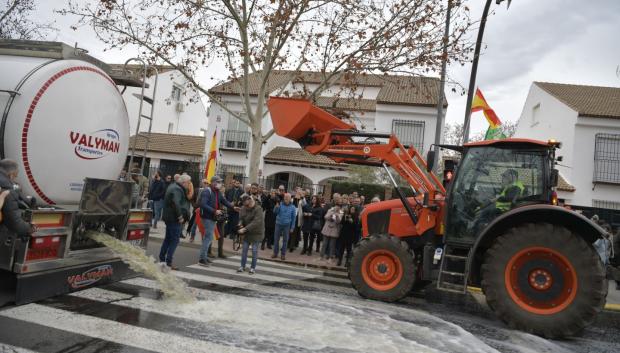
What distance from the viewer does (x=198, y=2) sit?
12867 millimetres

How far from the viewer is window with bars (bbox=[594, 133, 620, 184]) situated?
71.2 ft

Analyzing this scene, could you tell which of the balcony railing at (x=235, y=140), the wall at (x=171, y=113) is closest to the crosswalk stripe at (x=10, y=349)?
the balcony railing at (x=235, y=140)

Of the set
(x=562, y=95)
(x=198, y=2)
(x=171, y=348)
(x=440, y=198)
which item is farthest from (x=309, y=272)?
(x=562, y=95)

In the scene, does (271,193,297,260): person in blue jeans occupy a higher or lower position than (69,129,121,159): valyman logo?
lower

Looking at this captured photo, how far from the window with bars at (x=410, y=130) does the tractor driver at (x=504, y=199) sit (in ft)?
65.4

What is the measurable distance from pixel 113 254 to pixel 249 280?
8.77ft

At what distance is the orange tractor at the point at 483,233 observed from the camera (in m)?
6.03

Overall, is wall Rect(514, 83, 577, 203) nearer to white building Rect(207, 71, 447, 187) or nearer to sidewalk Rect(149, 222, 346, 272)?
white building Rect(207, 71, 447, 187)

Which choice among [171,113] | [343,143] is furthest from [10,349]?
[171,113]

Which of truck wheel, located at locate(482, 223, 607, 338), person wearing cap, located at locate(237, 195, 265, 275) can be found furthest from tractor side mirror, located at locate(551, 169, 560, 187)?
person wearing cap, located at locate(237, 195, 265, 275)

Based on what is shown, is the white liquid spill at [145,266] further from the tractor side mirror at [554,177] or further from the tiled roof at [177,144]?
the tiled roof at [177,144]

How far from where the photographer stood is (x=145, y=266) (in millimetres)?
6254

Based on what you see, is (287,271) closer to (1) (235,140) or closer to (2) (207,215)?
(2) (207,215)

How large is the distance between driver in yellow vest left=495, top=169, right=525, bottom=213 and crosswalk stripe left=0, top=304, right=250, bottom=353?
178 inches
